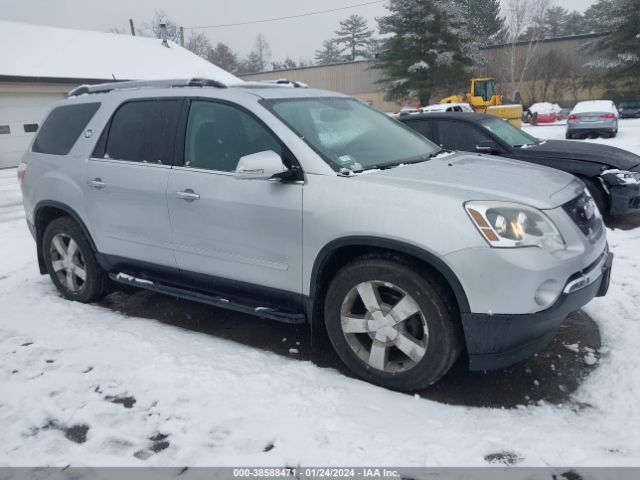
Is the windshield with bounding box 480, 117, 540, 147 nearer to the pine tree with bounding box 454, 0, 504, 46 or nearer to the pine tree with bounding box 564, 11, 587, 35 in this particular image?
the pine tree with bounding box 454, 0, 504, 46

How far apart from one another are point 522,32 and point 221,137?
46136 mm

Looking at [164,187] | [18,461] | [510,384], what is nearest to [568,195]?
[510,384]

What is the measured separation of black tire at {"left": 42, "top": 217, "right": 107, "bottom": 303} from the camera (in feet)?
15.6

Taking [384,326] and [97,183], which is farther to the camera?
[97,183]

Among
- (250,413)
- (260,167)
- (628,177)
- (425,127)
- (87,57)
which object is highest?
(87,57)

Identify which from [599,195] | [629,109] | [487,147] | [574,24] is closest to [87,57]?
[487,147]

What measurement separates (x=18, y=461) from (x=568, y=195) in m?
3.39

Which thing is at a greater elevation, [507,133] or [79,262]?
[507,133]

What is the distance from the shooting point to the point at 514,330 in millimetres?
2816

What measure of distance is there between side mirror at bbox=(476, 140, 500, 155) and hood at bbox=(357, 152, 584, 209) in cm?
324

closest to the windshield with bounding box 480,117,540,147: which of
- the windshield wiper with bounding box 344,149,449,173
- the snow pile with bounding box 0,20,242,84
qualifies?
the windshield wiper with bounding box 344,149,449,173

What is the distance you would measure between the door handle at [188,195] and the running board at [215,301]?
0.73 meters

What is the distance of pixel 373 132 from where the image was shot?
405 cm

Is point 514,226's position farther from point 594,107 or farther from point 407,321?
point 594,107
